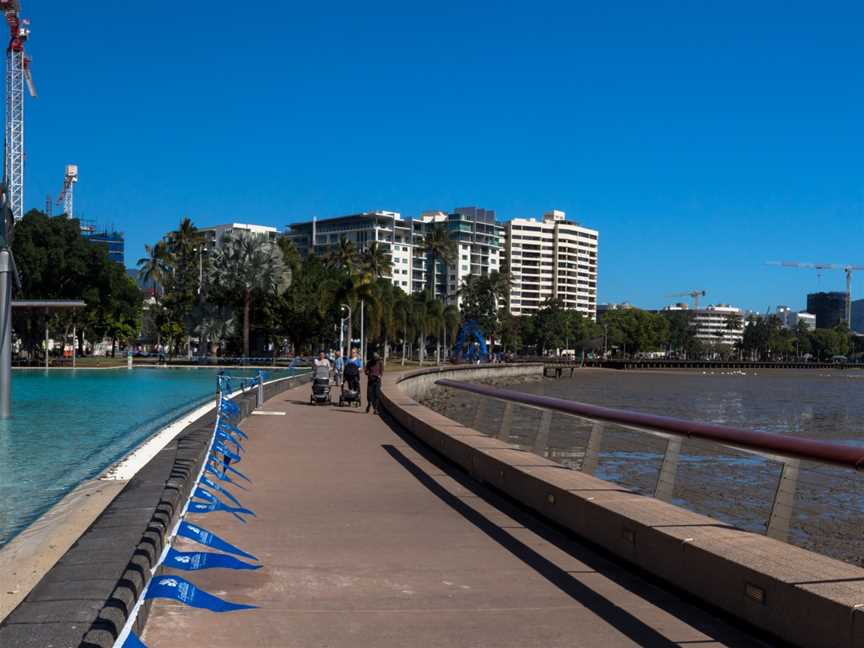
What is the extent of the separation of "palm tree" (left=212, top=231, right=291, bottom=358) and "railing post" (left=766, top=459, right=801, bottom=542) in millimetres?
66241

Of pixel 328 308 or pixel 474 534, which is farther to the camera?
pixel 328 308

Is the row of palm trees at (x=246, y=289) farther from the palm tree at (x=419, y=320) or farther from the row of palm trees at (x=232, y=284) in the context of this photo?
the palm tree at (x=419, y=320)

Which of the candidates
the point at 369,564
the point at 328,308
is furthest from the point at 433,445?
the point at 328,308

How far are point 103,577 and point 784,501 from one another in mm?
4177

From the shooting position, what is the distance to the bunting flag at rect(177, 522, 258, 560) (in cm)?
634

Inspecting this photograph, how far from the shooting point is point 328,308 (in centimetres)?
7631

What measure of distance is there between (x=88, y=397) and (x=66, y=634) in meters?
31.3

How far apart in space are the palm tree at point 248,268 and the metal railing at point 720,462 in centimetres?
5678

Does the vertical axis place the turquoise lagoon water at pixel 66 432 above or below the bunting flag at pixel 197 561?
below

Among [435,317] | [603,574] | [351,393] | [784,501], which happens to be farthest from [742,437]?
[435,317]

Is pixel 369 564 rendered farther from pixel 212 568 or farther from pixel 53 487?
pixel 53 487

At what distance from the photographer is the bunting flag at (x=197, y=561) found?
19.6 ft

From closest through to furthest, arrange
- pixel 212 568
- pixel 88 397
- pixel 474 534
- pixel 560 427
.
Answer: pixel 212 568 → pixel 474 534 → pixel 560 427 → pixel 88 397

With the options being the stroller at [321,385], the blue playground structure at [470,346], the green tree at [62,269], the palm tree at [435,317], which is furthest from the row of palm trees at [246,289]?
the stroller at [321,385]
